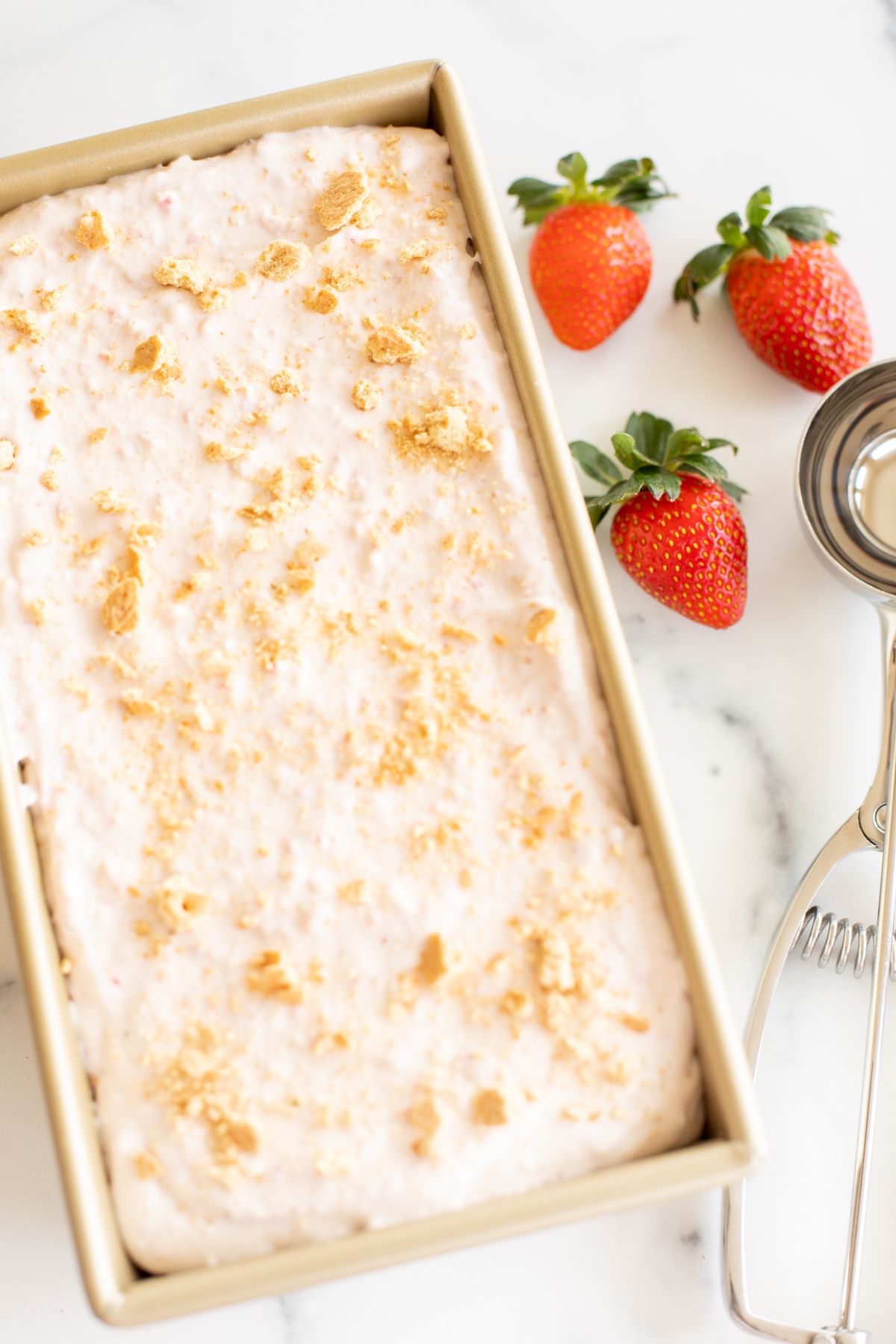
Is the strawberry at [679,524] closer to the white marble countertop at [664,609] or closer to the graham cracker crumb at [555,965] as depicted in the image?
the white marble countertop at [664,609]

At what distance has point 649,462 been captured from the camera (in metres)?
1.22

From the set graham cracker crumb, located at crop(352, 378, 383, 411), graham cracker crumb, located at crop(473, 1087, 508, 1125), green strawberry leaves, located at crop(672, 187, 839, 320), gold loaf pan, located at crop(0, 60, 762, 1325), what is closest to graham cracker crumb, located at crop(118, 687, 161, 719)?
gold loaf pan, located at crop(0, 60, 762, 1325)

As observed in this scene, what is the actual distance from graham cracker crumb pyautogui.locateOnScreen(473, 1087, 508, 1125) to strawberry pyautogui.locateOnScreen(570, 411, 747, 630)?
55 cm

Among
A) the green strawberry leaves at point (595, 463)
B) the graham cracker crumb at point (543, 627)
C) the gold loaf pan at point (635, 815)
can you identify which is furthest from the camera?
the green strawberry leaves at point (595, 463)

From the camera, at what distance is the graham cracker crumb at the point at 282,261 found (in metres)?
1.12

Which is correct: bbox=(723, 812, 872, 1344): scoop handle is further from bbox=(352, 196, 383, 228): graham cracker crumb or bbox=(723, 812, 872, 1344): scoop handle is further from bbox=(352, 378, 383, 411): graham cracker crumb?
bbox=(352, 196, 383, 228): graham cracker crumb

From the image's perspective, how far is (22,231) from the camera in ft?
3.76

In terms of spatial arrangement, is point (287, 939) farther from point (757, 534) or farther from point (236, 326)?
point (757, 534)

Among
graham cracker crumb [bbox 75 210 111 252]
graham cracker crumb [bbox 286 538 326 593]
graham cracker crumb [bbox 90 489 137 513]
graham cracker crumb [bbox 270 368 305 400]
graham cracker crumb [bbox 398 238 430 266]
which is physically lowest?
graham cracker crumb [bbox 286 538 326 593]

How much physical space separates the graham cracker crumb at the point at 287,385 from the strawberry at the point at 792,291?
50cm

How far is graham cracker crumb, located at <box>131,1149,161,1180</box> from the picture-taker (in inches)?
37.6

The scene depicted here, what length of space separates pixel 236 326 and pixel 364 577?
0.94 feet

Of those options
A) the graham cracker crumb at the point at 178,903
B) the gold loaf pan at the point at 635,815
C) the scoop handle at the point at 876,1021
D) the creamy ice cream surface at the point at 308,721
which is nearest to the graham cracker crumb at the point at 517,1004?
the creamy ice cream surface at the point at 308,721

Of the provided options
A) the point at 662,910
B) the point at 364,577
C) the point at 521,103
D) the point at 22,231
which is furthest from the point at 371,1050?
the point at 521,103
